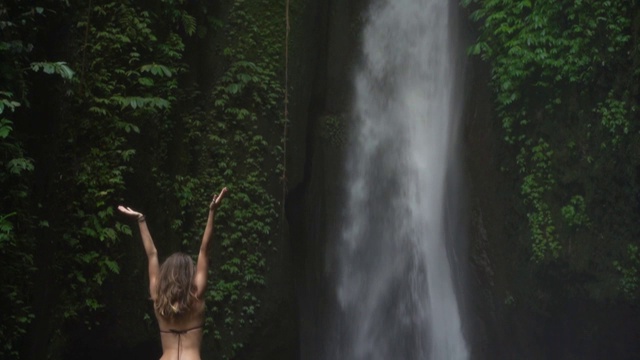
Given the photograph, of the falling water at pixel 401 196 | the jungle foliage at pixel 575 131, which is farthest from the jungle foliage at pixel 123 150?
the jungle foliage at pixel 575 131

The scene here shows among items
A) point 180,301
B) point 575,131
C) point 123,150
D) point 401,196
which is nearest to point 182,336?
point 180,301

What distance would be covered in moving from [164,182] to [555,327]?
5.54 meters

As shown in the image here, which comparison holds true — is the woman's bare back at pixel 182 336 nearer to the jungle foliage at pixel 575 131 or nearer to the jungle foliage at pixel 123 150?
the jungle foliage at pixel 123 150

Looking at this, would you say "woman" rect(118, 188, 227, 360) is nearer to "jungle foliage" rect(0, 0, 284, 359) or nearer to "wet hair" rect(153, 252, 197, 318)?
"wet hair" rect(153, 252, 197, 318)

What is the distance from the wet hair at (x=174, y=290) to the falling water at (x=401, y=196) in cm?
694

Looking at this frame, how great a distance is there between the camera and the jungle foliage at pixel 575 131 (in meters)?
9.02

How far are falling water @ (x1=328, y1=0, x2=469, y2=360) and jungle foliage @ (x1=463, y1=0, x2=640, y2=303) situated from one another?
1592 mm

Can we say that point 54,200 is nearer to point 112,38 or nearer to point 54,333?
point 54,333

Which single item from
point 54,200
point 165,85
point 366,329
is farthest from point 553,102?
point 54,200

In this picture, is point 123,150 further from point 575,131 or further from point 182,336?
point 575,131

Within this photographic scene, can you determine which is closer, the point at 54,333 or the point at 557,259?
the point at 54,333

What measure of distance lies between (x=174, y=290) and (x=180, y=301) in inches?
2.9

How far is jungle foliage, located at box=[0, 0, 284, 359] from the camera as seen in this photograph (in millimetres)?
6184

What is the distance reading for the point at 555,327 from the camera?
9.64 m
